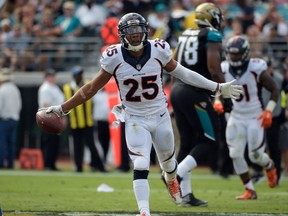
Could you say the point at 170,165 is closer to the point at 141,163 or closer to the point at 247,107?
the point at 141,163

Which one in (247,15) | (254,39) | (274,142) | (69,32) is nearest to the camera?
(274,142)

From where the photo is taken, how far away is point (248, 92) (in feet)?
33.8

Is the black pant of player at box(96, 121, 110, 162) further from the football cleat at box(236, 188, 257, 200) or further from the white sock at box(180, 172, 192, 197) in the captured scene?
the white sock at box(180, 172, 192, 197)

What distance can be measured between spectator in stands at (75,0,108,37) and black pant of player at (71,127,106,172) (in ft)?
12.7

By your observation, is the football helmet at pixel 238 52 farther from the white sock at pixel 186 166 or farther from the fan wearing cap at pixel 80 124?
the fan wearing cap at pixel 80 124

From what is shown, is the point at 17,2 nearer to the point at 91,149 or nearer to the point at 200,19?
the point at 91,149

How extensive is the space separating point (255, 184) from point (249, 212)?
154 inches

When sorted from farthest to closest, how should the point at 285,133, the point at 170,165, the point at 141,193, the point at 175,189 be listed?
the point at 285,133, the point at 175,189, the point at 170,165, the point at 141,193

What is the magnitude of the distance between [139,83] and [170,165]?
950mm

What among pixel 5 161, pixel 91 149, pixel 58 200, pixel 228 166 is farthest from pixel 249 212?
pixel 5 161

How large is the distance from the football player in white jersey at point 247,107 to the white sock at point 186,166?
121cm

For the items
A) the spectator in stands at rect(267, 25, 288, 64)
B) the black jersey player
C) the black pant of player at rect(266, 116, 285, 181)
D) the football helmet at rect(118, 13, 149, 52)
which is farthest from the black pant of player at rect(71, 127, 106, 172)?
the football helmet at rect(118, 13, 149, 52)

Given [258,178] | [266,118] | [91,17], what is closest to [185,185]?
[266,118]

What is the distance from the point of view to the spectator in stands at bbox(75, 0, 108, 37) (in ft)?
59.5
